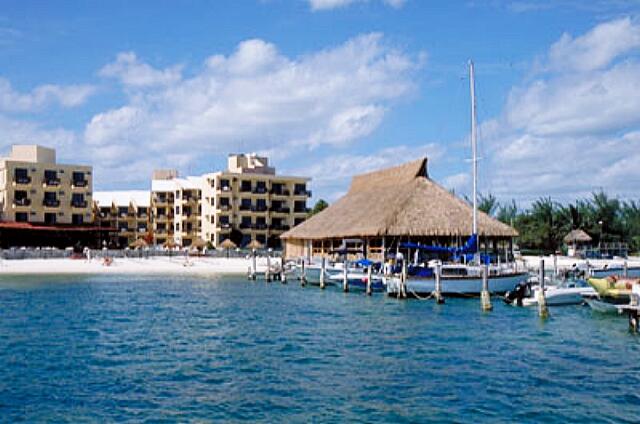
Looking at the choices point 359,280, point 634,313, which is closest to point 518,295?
point 634,313

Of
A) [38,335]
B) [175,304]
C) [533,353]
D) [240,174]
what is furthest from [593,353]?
[240,174]

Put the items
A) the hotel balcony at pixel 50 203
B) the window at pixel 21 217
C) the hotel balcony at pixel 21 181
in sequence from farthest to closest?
the hotel balcony at pixel 50 203 < the window at pixel 21 217 < the hotel balcony at pixel 21 181

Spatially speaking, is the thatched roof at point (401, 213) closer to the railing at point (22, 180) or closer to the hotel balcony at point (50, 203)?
the hotel balcony at point (50, 203)

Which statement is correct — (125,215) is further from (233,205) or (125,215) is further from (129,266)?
(129,266)

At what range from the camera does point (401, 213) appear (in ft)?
161

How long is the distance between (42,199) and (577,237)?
198 feet

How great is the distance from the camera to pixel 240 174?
91.1 metres

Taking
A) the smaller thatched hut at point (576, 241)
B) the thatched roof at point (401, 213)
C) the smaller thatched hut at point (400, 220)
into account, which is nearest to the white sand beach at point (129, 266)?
the smaller thatched hut at point (400, 220)

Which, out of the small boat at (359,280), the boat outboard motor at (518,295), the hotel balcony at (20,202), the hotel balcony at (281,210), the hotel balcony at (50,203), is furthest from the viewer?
the hotel balcony at (281,210)

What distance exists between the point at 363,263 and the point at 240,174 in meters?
47.1

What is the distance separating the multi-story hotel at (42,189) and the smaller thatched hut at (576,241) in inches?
2180

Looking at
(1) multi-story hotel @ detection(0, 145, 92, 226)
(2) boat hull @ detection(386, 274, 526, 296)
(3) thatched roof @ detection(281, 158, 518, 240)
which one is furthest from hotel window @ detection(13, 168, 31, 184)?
(2) boat hull @ detection(386, 274, 526, 296)

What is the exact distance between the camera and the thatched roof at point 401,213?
157ft

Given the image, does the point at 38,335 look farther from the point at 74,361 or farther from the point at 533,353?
the point at 533,353
